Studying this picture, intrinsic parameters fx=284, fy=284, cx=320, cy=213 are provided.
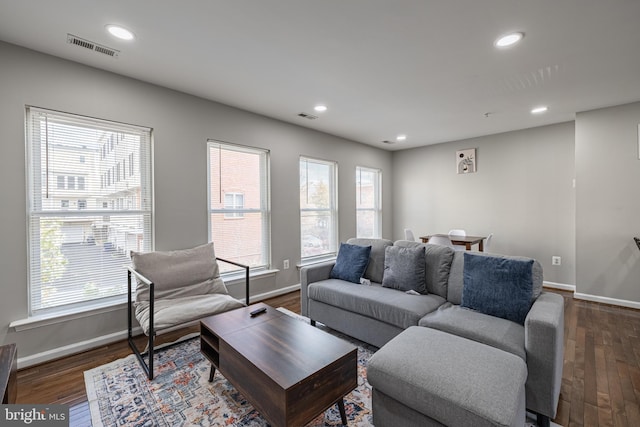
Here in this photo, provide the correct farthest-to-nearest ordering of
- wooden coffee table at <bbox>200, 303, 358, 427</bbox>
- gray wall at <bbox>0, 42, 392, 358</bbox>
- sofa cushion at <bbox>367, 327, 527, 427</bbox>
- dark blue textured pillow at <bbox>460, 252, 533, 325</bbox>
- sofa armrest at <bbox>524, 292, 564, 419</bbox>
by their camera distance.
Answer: gray wall at <bbox>0, 42, 392, 358</bbox> < dark blue textured pillow at <bbox>460, 252, 533, 325</bbox> < sofa armrest at <bbox>524, 292, 564, 419</bbox> < wooden coffee table at <bbox>200, 303, 358, 427</bbox> < sofa cushion at <bbox>367, 327, 527, 427</bbox>

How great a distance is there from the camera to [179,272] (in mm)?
2824

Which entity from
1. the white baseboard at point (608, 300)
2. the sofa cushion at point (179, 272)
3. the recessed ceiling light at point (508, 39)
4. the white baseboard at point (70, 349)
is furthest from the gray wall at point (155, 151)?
the white baseboard at point (608, 300)

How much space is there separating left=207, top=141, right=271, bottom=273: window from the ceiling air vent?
4.18ft

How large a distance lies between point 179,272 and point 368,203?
4071 mm

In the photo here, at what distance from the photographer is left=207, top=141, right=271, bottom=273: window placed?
141 inches

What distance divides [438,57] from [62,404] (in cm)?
382

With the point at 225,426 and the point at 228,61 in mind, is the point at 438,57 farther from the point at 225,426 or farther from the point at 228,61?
the point at 225,426

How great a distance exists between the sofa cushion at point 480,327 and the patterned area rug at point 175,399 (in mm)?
719

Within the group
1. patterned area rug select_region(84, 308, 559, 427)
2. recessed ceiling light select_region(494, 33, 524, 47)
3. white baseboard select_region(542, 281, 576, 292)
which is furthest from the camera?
→ white baseboard select_region(542, 281, 576, 292)

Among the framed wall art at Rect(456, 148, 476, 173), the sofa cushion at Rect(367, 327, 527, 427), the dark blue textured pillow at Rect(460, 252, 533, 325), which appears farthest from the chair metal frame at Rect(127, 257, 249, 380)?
the framed wall art at Rect(456, 148, 476, 173)

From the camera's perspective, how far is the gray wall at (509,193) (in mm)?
4430

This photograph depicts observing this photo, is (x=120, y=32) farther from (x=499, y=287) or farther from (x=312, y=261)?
(x=312, y=261)

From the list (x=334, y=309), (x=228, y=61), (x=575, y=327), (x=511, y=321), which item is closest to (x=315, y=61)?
(x=228, y=61)

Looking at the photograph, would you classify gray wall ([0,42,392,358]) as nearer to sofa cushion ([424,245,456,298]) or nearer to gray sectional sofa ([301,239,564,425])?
gray sectional sofa ([301,239,564,425])
